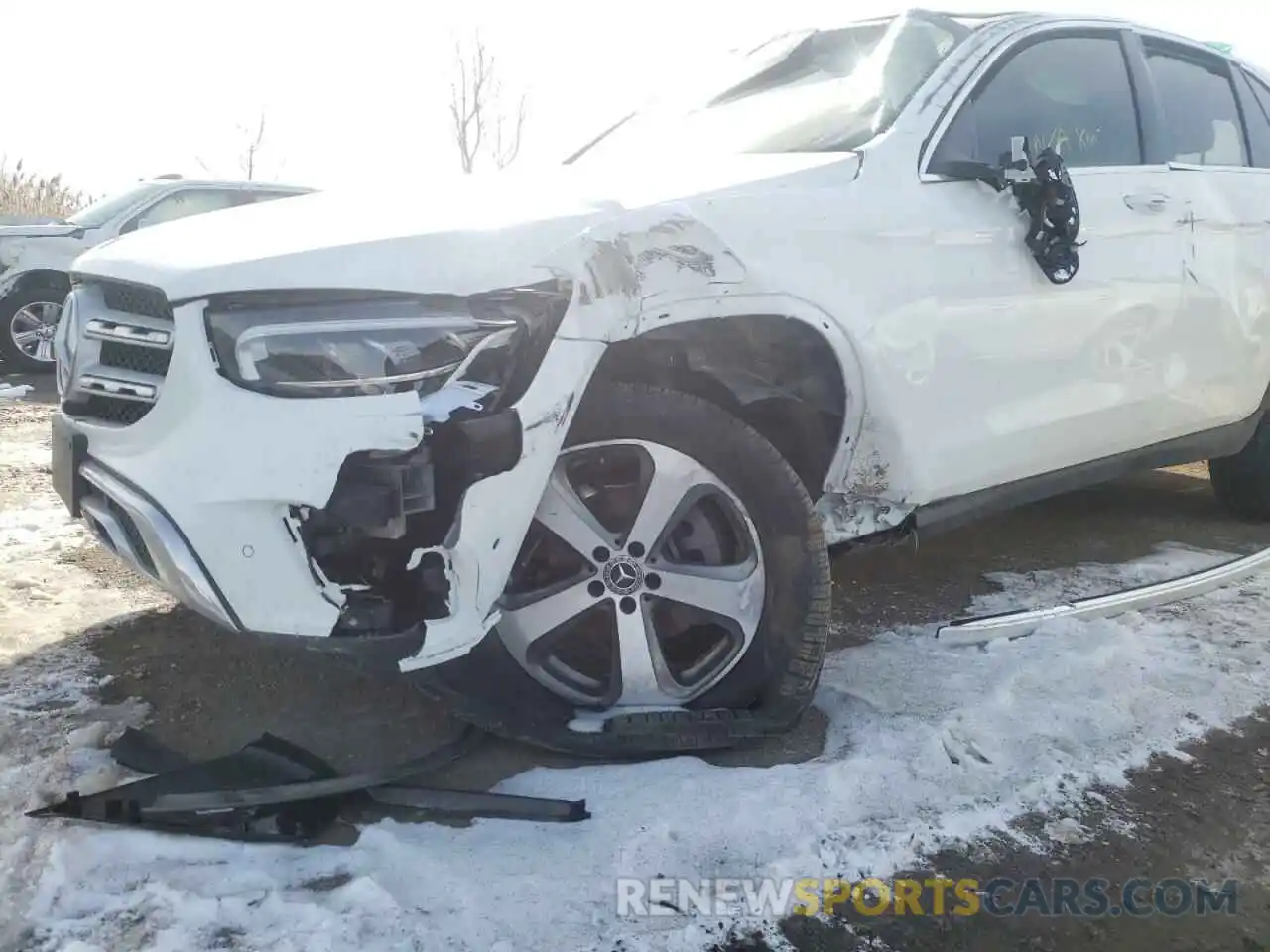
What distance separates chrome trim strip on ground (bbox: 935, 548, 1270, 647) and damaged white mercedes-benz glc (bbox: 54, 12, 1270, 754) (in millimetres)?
379

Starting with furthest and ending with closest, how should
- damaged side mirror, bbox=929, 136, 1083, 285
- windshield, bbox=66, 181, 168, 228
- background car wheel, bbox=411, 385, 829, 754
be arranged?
windshield, bbox=66, 181, 168, 228, damaged side mirror, bbox=929, 136, 1083, 285, background car wheel, bbox=411, 385, 829, 754

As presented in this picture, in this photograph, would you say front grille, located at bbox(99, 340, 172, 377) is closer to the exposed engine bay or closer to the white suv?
the exposed engine bay

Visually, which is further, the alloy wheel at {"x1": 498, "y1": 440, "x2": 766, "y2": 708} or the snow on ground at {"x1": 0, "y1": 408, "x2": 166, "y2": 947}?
the alloy wheel at {"x1": 498, "y1": 440, "x2": 766, "y2": 708}

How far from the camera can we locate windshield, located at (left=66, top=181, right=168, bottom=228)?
8.63 m

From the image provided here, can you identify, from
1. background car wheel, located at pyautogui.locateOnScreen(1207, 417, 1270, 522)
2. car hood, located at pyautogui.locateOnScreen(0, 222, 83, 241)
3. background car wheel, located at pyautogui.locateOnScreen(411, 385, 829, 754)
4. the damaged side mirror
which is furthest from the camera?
car hood, located at pyautogui.locateOnScreen(0, 222, 83, 241)

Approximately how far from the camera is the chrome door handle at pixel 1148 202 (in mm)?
3436

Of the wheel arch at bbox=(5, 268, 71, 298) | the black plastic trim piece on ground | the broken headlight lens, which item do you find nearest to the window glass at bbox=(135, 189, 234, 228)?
the wheel arch at bbox=(5, 268, 71, 298)

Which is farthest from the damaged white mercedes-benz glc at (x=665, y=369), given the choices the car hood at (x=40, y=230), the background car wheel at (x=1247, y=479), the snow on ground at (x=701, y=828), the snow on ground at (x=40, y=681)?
the car hood at (x=40, y=230)

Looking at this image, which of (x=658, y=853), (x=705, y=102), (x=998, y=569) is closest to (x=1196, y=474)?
(x=998, y=569)

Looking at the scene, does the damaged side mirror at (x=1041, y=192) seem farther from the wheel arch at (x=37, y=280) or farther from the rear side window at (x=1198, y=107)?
the wheel arch at (x=37, y=280)

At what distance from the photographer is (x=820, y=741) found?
260 cm

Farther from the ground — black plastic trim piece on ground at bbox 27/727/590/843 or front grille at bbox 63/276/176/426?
front grille at bbox 63/276/176/426

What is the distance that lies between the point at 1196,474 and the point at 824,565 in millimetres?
4464

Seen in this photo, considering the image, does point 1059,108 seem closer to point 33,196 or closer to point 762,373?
point 762,373
